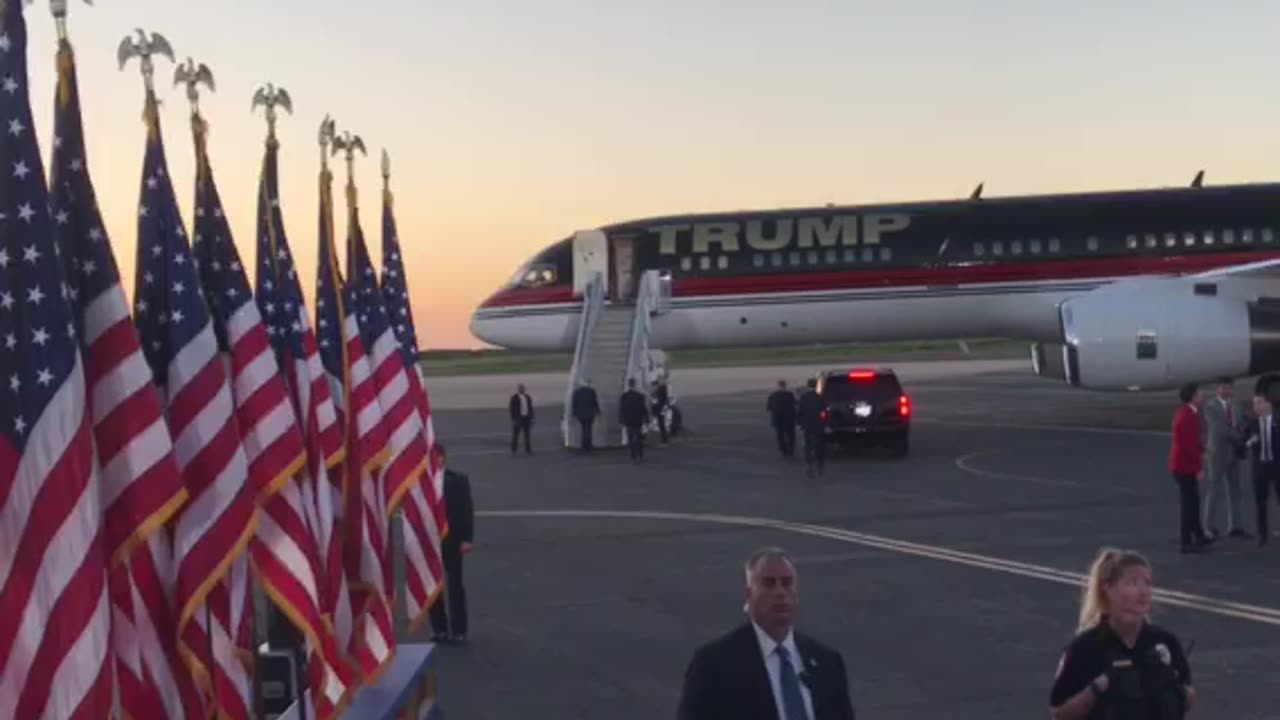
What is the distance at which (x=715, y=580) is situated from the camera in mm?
14578

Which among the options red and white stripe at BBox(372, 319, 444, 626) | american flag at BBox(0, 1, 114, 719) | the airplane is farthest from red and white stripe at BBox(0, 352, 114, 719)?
the airplane

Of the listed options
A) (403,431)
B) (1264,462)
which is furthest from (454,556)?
(1264,462)

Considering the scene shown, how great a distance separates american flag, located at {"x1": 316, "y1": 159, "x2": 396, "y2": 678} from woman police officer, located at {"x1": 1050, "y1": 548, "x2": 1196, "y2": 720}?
14.8 feet

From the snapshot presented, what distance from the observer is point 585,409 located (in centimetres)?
2962

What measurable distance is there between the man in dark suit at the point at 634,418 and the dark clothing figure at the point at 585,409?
179 cm

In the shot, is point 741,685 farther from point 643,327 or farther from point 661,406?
point 643,327

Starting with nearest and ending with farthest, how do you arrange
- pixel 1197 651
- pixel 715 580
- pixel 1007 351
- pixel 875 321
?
1. pixel 1197 651
2. pixel 715 580
3. pixel 875 321
4. pixel 1007 351

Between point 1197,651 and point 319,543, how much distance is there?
631 cm

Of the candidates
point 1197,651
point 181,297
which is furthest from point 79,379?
point 1197,651

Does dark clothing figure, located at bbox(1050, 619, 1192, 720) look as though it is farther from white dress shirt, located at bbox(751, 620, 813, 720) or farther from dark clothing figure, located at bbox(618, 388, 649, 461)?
dark clothing figure, located at bbox(618, 388, 649, 461)

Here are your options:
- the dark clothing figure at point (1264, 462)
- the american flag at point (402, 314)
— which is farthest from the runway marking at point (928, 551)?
the american flag at point (402, 314)

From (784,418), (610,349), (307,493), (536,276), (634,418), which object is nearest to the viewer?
(307,493)

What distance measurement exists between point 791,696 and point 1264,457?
39.0 ft

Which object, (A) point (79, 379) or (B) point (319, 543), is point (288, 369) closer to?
(B) point (319, 543)
